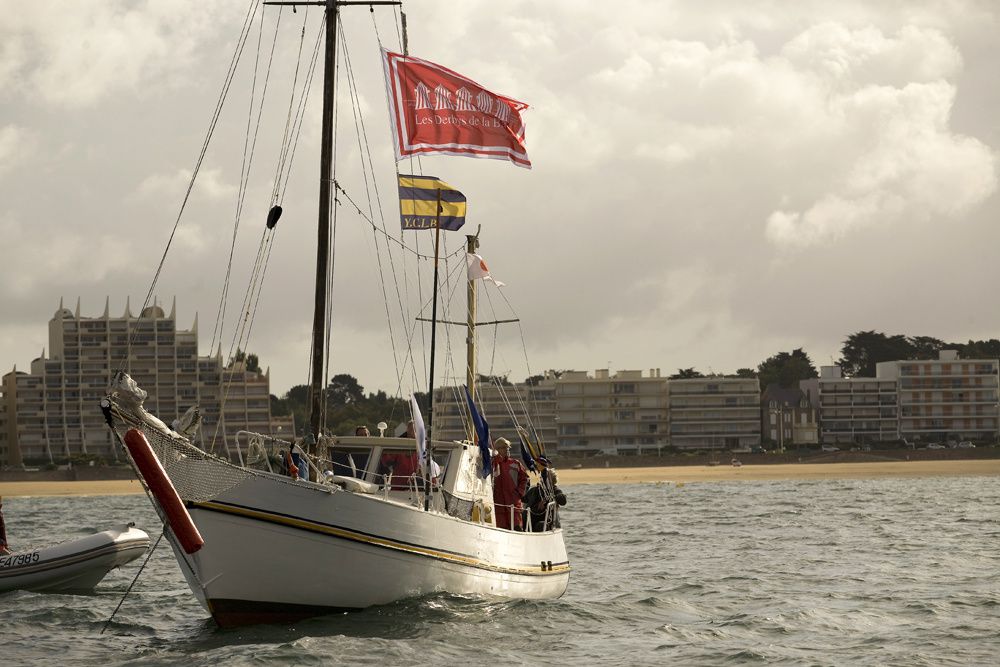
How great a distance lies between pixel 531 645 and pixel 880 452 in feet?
529

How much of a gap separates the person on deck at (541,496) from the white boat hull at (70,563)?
9.21 meters

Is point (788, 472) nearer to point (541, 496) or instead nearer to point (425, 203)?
point (425, 203)

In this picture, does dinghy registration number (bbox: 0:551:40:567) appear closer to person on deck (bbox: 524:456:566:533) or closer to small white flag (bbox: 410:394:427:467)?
small white flag (bbox: 410:394:427:467)

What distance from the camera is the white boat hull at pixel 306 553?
22.2m

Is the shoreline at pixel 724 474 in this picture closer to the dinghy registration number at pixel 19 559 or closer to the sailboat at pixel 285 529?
the dinghy registration number at pixel 19 559

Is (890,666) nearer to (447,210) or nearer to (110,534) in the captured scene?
(447,210)

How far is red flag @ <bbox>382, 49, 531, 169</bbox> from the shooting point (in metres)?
28.2

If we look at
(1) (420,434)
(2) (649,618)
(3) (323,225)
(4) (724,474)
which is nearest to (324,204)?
(3) (323,225)

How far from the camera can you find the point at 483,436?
2556 cm

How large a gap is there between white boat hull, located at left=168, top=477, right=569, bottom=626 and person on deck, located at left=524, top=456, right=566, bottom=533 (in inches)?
177

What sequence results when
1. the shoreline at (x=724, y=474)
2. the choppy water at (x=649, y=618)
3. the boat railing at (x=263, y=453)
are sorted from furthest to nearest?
the shoreline at (x=724, y=474), the boat railing at (x=263, y=453), the choppy water at (x=649, y=618)

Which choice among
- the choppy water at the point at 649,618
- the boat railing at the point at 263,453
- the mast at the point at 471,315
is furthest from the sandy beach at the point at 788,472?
the boat railing at the point at 263,453

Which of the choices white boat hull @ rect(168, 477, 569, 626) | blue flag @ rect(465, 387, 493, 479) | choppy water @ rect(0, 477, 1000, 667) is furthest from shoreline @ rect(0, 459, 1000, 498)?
white boat hull @ rect(168, 477, 569, 626)

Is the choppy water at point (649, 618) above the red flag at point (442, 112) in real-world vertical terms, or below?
below
